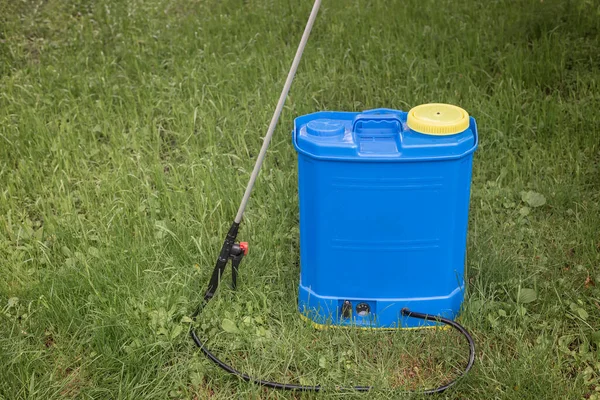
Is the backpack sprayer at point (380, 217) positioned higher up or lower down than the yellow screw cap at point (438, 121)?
lower down

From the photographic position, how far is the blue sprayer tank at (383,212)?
94.3 inches

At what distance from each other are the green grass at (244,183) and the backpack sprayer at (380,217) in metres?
0.10

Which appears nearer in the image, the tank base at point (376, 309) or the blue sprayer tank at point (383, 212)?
the blue sprayer tank at point (383, 212)

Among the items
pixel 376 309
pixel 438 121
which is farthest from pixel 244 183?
pixel 438 121

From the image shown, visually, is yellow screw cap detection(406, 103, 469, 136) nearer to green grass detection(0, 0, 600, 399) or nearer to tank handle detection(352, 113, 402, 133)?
tank handle detection(352, 113, 402, 133)

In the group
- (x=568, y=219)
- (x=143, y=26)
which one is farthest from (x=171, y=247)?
(x=143, y=26)

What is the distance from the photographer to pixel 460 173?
2.44m

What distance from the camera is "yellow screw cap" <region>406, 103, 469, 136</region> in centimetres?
239

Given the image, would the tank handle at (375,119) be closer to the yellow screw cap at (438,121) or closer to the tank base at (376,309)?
the yellow screw cap at (438,121)

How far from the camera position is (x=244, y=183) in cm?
341

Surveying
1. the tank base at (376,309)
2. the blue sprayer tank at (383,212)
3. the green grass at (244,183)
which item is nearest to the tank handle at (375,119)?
the blue sprayer tank at (383,212)

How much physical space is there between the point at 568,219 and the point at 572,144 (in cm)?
54

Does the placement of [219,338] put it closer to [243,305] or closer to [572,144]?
[243,305]

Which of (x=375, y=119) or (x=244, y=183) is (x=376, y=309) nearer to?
(x=375, y=119)
